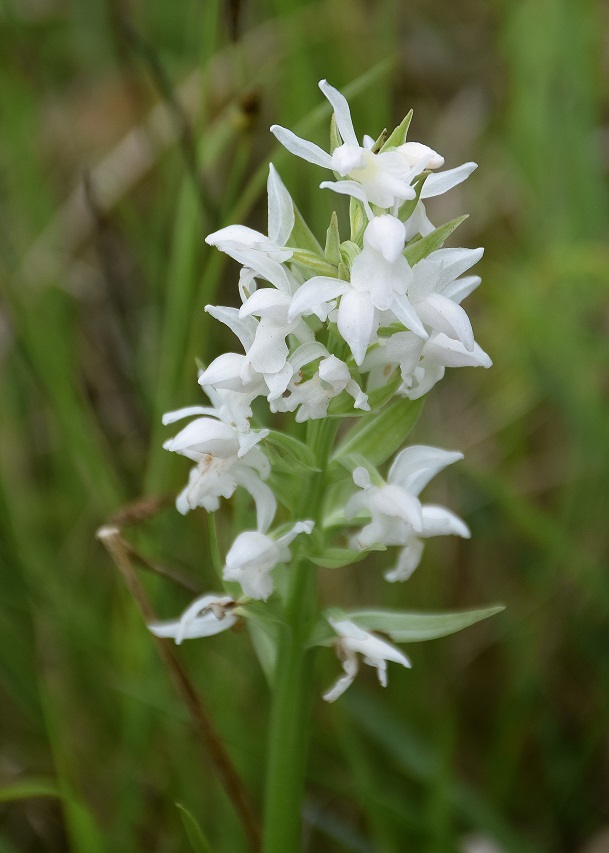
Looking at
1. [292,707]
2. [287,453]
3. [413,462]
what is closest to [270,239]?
[287,453]

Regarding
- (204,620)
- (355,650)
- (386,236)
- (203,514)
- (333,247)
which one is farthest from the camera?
(203,514)

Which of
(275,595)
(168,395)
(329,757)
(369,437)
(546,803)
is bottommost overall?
(546,803)

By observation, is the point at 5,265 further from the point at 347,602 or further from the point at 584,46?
the point at 584,46

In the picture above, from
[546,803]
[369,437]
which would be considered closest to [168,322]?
[369,437]

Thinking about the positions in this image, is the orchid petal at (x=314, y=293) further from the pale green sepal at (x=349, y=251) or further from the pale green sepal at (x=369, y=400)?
the pale green sepal at (x=369, y=400)

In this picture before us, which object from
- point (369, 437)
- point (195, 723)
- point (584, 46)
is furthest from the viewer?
point (584, 46)

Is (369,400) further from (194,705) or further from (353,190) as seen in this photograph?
(194,705)

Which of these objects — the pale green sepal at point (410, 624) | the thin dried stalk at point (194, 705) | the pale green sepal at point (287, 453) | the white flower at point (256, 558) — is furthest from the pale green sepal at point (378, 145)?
the thin dried stalk at point (194, 705)

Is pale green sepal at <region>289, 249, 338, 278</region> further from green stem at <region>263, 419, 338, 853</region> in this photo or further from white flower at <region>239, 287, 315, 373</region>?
green stem at <region>263, 419, 338, 853</region>
